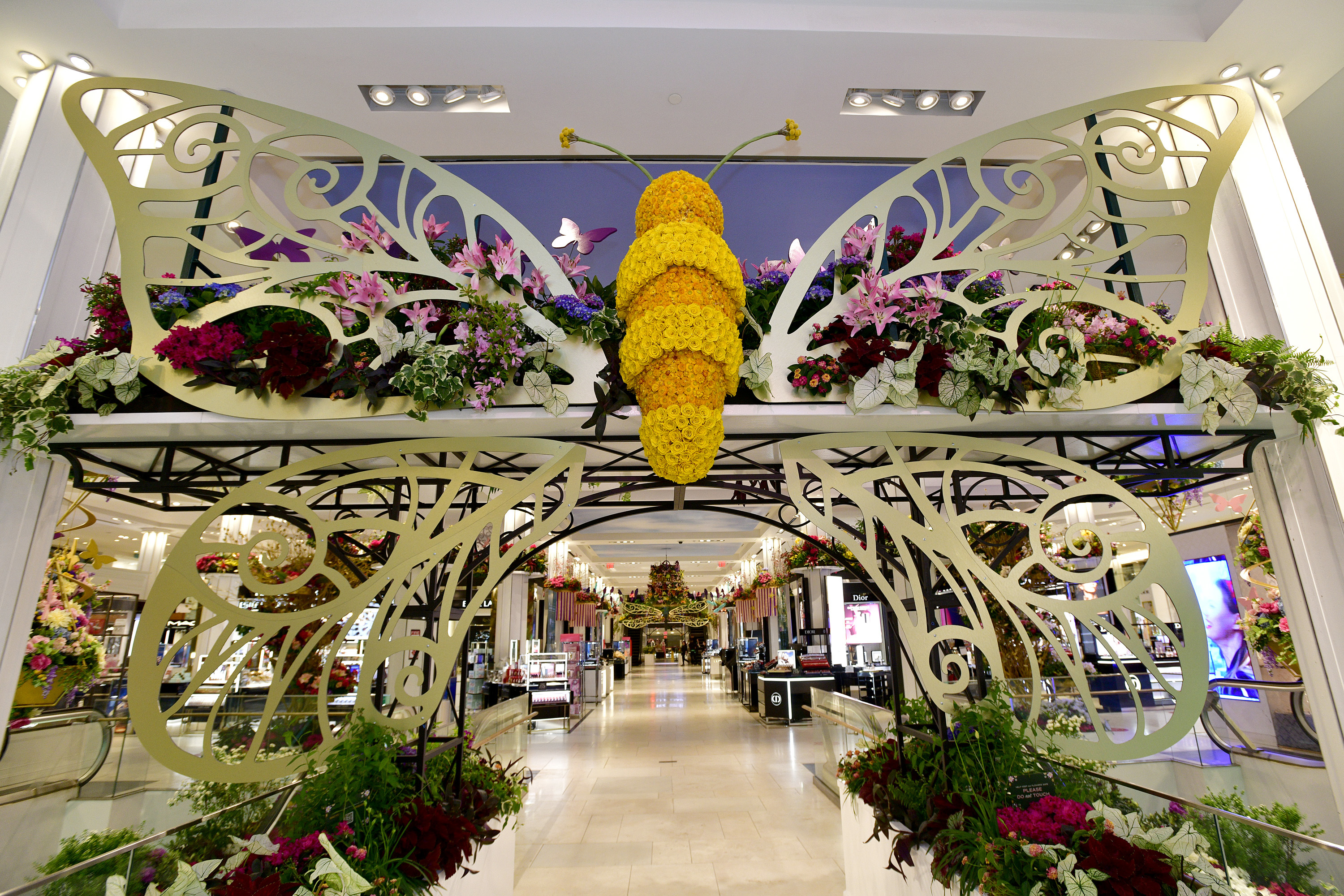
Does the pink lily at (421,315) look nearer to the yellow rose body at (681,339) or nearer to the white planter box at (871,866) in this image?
the yellow rose body at (681,339)

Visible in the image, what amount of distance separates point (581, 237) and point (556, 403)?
1.65 m

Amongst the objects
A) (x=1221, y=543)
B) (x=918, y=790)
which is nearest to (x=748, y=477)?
(x=918, y=790)

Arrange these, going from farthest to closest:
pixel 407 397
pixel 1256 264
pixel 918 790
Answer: pixel 1256 264 → pixel 918 790 → pixel 407 397

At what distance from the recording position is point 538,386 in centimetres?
314

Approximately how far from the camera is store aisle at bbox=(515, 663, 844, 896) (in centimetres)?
509

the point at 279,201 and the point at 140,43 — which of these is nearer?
the point at 140,43

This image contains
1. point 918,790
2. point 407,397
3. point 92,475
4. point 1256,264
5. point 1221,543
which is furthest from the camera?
point 1221,543

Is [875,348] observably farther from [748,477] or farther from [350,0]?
[350,0]

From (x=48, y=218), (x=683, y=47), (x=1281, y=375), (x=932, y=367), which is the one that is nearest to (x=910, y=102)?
(x=683, y=47)

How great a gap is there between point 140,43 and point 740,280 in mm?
4485

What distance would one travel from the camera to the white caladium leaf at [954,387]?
322cm

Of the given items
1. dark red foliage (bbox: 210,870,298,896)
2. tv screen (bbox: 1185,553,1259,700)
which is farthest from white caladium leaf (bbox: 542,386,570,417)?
tv screen (bbox: 1185,553,1259,700)

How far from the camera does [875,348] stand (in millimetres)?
3240

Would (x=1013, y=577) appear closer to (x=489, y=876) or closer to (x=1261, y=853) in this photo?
(x=1261, y=853)
